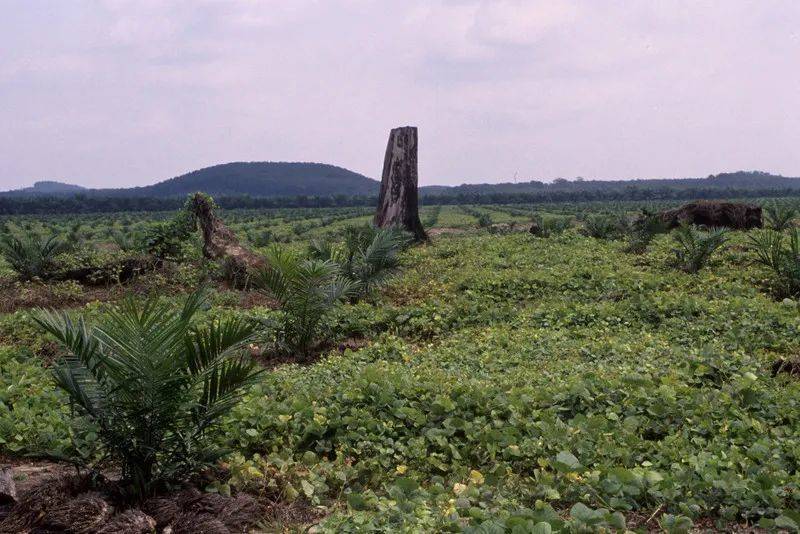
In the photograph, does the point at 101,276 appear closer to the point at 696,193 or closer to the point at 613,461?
the point at 613,461

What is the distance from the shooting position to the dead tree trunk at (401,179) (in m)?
16.4

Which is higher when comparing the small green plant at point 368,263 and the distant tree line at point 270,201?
the distant tree line at point 270,201

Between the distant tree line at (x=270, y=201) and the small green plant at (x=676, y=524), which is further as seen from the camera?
the distant tree line at (x=270, y=201)

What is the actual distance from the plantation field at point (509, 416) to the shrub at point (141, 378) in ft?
1.01

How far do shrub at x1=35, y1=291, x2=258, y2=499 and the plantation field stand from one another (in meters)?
0.31

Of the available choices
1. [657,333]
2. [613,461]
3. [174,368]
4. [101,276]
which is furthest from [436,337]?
[101,276]

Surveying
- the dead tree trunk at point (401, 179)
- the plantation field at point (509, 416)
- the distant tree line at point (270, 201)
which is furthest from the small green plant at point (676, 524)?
the distant tree line at point (270, 201)

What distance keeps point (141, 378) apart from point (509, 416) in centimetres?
238

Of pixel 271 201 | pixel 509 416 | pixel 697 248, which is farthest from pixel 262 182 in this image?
pixel 509 416

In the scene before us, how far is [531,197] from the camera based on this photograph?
81250 millimetres

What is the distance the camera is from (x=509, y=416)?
4.73 m

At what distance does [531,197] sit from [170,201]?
40.7 metres

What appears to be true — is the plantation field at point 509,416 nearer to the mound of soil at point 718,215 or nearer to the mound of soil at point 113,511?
the mound of soil at point 113,511

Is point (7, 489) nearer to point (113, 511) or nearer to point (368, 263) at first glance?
point (113, 511)
